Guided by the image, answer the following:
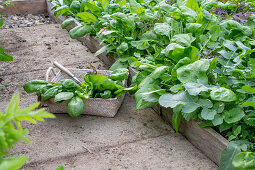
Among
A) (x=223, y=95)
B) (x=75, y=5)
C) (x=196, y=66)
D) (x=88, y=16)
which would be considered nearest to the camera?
(x=223, y=95)

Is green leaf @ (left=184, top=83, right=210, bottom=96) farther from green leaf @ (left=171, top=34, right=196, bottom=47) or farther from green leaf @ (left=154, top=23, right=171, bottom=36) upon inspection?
green leaf @ (left=154, top=23, right=171, bottom=36)

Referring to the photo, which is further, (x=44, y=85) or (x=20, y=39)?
(x=20, y=39)

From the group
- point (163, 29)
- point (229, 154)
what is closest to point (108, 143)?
point (229, 154)

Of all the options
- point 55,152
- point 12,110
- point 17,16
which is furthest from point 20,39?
point 12,110

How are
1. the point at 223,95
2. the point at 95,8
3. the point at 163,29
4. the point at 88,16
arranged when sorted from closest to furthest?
the point at 223,95, the point at 163,29, the point at 88,16, the point at 95,8

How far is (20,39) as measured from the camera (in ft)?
15.1

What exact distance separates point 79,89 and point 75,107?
22 centimetres

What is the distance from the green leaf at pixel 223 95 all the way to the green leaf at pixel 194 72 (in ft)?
0.63

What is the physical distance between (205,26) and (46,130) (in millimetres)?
1628

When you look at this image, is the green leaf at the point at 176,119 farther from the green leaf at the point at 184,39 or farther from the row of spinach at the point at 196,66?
the green leaf at the point at 184,39

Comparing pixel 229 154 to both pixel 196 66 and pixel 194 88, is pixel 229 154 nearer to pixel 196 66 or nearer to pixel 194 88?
pixel 194 88

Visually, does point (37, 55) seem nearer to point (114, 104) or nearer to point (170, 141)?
point (114, 104)

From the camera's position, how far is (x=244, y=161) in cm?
175

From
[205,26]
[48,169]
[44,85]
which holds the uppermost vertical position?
[205,26]
